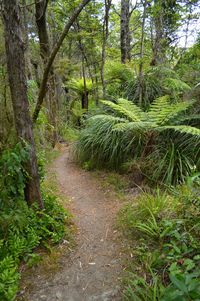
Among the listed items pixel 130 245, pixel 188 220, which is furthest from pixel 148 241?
pixel 188 220

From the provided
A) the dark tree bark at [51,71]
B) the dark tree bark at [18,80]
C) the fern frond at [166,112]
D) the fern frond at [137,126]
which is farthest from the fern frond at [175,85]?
the dark tree bark at [18,80]

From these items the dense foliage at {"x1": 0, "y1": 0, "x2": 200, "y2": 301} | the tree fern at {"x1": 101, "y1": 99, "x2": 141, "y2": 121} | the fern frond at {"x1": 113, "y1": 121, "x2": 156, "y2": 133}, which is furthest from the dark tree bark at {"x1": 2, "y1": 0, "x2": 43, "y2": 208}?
the tree fern at {"x1": 101, "y1": 99, "x2": 141, "y2": 121}

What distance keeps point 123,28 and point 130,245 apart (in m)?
5.75

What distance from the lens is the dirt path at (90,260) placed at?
2075mm

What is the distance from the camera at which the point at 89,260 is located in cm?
248

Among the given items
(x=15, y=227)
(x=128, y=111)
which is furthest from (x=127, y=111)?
(x=15, y=227)

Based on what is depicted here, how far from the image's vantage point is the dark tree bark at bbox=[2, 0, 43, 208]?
2.25 metres

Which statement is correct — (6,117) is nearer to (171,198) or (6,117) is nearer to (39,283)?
(39,283)

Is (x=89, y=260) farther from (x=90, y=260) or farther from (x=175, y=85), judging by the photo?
(x=175, y=85)

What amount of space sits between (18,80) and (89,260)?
75.8 inches

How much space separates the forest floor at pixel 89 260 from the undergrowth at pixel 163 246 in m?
0.15

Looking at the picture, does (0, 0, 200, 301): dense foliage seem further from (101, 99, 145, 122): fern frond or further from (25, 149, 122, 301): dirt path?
(25, 149, 122, 301): dirt path

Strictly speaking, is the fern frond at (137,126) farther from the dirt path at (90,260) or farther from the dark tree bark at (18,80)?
the dark tree bark at (18,80)

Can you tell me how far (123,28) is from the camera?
6469 mm
